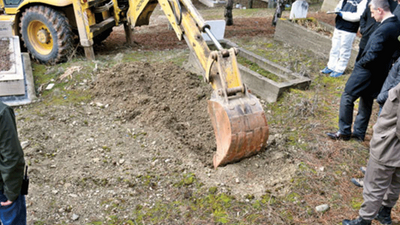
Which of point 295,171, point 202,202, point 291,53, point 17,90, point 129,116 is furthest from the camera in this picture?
point 291,53

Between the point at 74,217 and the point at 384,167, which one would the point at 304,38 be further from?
the point at 74,217

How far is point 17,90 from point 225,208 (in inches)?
179

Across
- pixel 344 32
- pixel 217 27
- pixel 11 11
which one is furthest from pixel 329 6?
pixel 11 11

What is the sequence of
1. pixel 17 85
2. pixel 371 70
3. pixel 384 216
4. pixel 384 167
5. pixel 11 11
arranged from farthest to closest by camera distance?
1. pixel 11 11
2. pixel 17 85
3. pixel 371 70
4. pixel 384 216
5. pixel 384 167

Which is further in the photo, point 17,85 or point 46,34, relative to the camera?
point 46,34

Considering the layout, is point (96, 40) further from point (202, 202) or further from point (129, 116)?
point (202, 202)

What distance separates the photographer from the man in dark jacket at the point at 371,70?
4078 millimetres

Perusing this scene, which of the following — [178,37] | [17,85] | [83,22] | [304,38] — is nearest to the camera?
[178,37]

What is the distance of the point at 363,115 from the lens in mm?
4660

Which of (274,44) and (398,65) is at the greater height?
(398,65)

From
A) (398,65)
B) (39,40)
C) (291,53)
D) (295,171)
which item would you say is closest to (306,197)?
(295,171)

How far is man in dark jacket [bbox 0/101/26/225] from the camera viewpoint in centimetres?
246

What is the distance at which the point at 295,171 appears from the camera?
404 cm

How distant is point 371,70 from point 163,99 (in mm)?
3374
